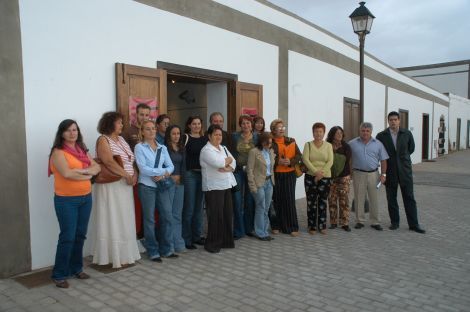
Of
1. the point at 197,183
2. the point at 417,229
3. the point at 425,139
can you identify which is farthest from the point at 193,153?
the point at 425,139

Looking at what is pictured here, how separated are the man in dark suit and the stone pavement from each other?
0.52 metres

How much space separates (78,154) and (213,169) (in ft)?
5.53

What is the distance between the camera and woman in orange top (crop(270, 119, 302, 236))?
5.80 meters

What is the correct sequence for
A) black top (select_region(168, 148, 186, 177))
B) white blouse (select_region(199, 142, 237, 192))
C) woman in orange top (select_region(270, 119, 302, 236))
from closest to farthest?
1. black top (select_region(168, 148, 186, 177))
2. white blouse (select_region(199, 142, 237, 192))
3. woman in orange top (select_region(270, 119, 302, 236))

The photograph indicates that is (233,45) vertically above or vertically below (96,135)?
above

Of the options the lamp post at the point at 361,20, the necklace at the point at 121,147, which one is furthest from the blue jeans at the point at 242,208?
the lamp post at the point at 361,20

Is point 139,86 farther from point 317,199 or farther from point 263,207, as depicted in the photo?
point 317,199

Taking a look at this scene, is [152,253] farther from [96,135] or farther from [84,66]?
[84,66]

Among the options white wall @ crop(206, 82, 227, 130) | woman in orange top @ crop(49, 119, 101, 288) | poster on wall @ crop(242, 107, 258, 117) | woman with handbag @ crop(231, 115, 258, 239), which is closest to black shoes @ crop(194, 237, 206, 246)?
woman with handbag @ crop(231, 115, 258, 239)

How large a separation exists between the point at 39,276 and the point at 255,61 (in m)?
Result: 5.00

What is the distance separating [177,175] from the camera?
4.84 metres

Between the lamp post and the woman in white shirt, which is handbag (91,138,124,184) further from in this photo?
the lamp post

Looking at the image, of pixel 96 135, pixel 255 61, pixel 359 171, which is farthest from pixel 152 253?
pixel 255 61

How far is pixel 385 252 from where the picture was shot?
5.17 meters
